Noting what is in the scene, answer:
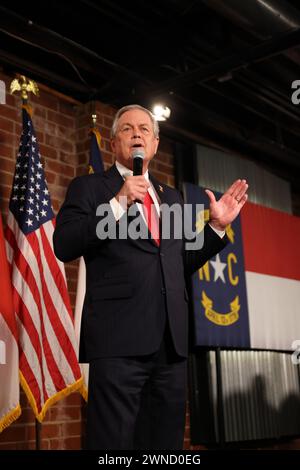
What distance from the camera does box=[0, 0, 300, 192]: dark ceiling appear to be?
3574 millimetres

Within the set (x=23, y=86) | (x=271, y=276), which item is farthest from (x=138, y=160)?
(x=271, y=276)

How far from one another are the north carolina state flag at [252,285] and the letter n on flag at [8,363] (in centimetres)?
169

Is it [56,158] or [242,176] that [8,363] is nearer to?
[56,158]

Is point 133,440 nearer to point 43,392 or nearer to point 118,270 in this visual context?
point 118,270

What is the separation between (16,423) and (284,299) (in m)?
2.70

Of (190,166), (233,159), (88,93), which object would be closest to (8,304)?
(88,93)

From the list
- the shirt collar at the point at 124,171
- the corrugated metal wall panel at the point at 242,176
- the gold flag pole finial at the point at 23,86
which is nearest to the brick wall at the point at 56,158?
the gold flag pole finial at the point at 23,86

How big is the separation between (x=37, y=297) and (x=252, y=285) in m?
2.27

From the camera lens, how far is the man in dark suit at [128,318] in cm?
185

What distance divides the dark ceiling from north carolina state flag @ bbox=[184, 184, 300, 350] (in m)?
0.80

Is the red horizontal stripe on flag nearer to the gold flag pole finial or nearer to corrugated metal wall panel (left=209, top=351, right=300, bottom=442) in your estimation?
corrugated metal wall panel (left=209, top=351, right=300, bottom=442)

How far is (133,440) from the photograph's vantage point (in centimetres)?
195

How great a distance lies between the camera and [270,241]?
5418mm
